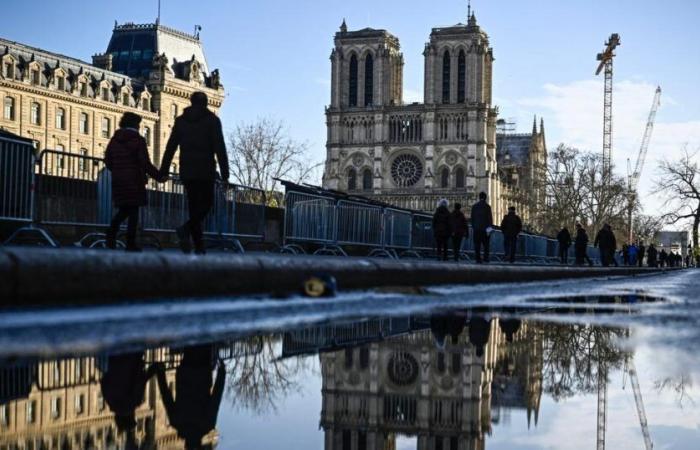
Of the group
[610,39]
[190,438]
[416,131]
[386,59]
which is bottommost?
[190,438]

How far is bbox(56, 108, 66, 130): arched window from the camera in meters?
78.6

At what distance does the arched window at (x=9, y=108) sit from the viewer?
72.6 metres

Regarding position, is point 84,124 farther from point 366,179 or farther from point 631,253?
point 366,179

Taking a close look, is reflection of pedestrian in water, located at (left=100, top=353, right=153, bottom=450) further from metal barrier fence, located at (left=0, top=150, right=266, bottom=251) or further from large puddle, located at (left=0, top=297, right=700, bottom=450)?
metal barrier fence, located at (left=0, top=150, right=266, bottom=251)

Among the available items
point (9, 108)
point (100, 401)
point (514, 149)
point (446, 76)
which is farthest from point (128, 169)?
point (514, 149)

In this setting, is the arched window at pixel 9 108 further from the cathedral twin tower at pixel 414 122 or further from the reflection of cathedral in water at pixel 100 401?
the reflection of cathedral in water at pixel 100 401

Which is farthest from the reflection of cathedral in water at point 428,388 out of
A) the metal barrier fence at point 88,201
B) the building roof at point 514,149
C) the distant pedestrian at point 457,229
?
the building roof at point 514,149

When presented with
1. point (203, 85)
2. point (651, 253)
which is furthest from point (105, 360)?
point (203, 85)

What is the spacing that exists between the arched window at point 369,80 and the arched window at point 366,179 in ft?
24.4

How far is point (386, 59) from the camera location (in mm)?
124812

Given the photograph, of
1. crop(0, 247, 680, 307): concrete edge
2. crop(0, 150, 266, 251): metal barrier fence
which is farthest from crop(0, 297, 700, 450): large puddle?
crop(0, 150, 266, 251): metal barrier fence

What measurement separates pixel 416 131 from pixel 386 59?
842cm

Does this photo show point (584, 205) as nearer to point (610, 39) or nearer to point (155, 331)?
point (610, 39)

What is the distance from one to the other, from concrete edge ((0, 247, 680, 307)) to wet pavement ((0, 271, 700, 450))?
38 centimetres
